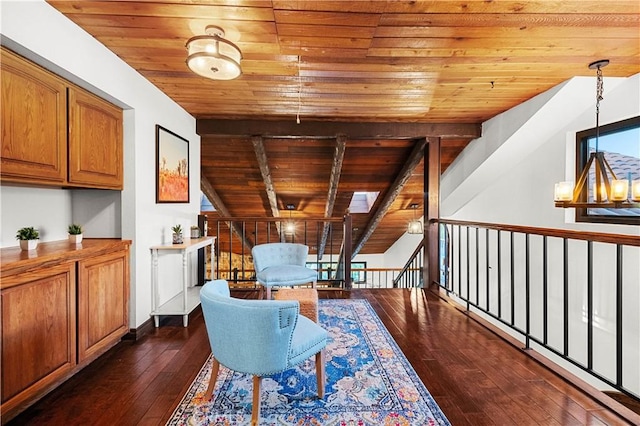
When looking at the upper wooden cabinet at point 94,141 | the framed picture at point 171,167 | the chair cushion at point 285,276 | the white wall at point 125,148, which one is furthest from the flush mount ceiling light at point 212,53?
the chair cushion at point 285,276

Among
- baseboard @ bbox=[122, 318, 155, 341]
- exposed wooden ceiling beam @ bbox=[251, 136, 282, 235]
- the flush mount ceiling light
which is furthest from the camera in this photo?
exposed wooden ceiling beam @ bbox=[251, 136, 282, 235]

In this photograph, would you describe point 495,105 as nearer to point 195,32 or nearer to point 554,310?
point 554,310

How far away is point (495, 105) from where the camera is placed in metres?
3.66

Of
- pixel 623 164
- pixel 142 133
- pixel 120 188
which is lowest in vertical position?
pixel 120 188

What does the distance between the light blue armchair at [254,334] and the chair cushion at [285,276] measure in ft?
4.86

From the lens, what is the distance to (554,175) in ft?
13.1

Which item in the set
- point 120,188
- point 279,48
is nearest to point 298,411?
point 120,188

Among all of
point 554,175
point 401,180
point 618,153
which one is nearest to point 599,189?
point 618,153

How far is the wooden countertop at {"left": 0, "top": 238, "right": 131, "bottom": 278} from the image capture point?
1.61 metres

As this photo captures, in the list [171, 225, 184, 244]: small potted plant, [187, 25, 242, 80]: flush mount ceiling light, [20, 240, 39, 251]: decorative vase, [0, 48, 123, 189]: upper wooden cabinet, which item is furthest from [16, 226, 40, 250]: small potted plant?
[187, 25, 242, 80]: flush mount ceiling light

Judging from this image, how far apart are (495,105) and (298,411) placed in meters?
3.73

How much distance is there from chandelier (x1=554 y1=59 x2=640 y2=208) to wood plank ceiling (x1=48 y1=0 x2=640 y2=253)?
0.68 meters

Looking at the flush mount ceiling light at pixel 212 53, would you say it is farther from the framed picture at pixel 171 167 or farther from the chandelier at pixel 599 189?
Answer: the chandelier at pixel 599 189

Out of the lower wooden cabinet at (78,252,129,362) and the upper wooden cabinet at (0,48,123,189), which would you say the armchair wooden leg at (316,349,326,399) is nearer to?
the lower wooden cabinet at (78,252,129,362)
